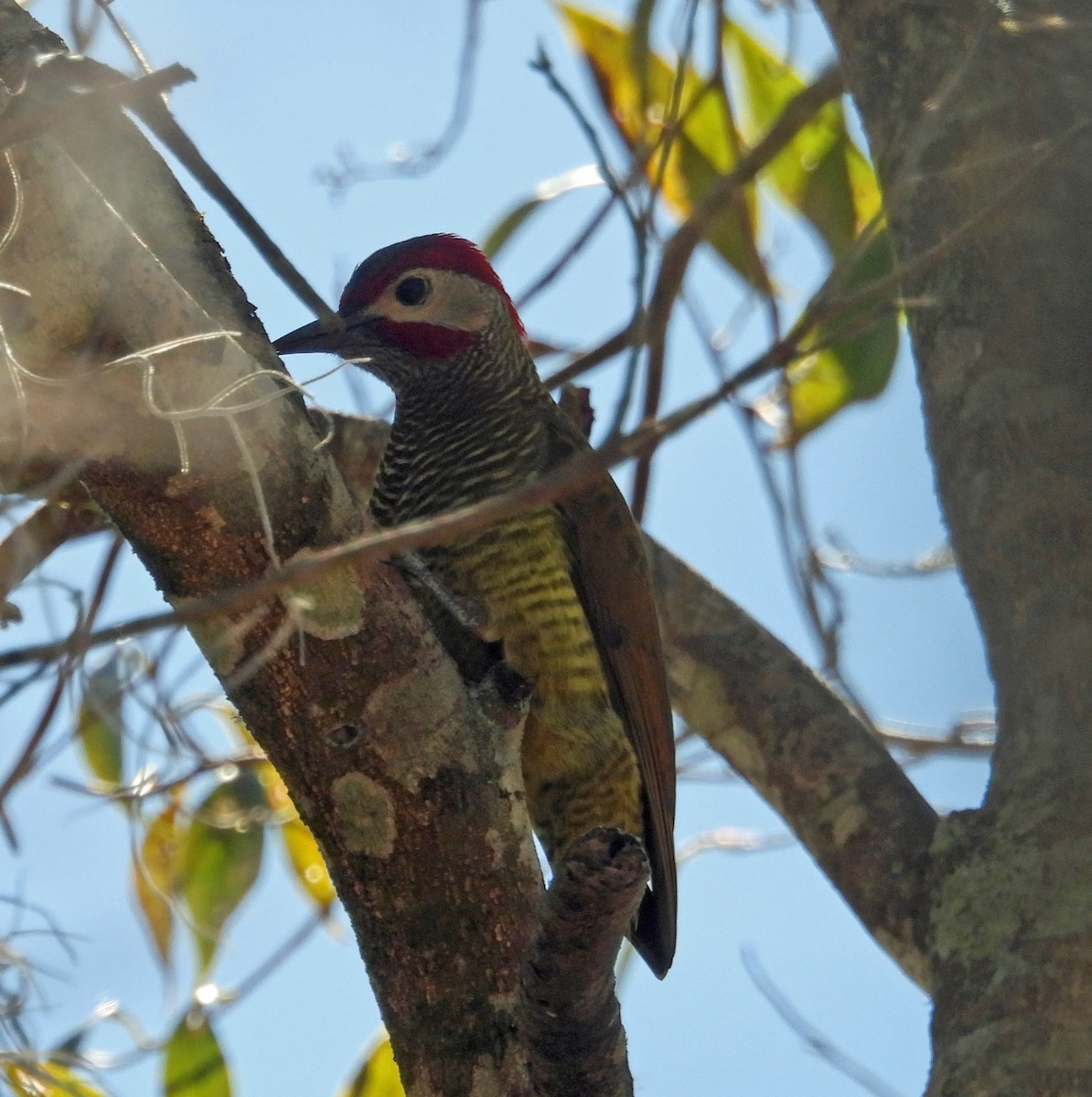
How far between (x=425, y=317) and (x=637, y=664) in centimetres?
107

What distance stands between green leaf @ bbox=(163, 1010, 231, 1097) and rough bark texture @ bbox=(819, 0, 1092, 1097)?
1581mm

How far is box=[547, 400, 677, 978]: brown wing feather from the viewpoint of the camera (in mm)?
2943

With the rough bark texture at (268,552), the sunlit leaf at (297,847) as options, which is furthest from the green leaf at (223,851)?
the rough bark texture at (268,552)

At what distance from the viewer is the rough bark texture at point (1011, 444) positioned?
195cm

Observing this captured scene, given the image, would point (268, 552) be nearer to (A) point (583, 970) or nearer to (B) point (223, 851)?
(A) point (583, 970)

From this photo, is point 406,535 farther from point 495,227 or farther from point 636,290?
point 495,227

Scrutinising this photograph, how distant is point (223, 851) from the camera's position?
11.9ft

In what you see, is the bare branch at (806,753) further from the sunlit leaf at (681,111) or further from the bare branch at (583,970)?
the sunlit leaf at (681,111)

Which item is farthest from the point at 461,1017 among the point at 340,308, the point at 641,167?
the point at 340,308

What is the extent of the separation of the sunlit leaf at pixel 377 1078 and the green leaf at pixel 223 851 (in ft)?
1.47

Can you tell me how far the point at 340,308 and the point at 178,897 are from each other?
139 centimetres

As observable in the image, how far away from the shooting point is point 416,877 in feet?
6.18

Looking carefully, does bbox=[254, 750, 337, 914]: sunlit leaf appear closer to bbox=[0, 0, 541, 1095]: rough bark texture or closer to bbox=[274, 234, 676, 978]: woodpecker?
bbox=[274, 234, 676, 978]: woodpecker

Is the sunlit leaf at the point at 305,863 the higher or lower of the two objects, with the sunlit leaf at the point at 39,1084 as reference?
higher
